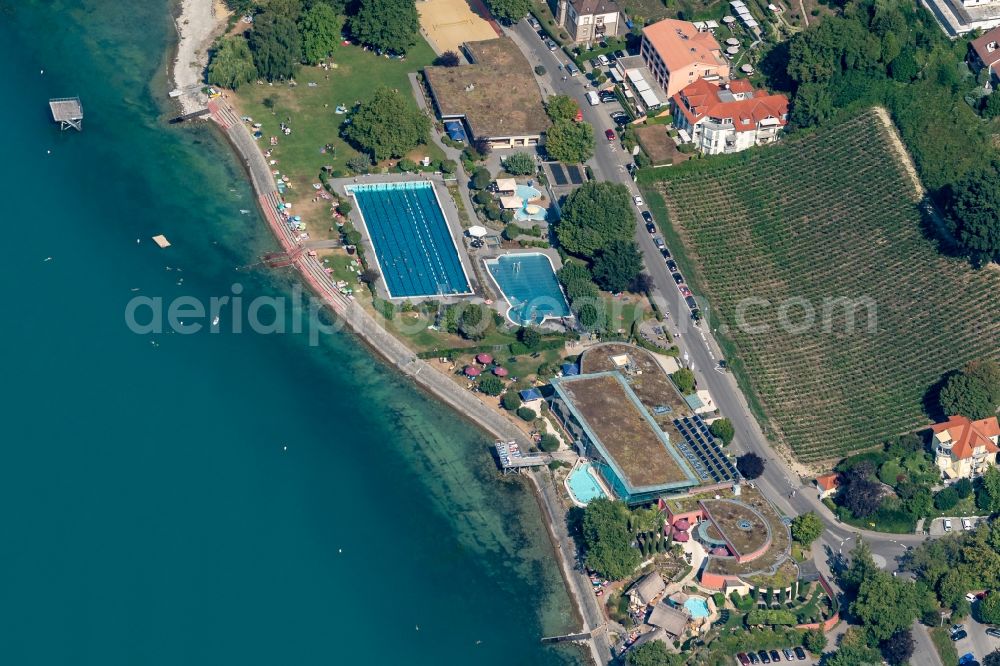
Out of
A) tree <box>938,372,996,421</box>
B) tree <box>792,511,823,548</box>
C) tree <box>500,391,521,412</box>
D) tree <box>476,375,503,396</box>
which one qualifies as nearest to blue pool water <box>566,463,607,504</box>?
tree <box>500,391,521,412</box>

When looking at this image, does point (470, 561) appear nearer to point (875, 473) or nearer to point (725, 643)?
point (725, 643)

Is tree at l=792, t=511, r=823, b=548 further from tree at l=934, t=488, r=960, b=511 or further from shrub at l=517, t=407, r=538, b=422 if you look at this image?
shrub at l=517, t=407, r=538, b=422

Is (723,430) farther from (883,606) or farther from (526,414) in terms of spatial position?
(883,606)

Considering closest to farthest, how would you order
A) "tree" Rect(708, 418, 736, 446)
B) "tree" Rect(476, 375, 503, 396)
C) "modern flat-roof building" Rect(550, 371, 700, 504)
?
"modern flat-roof building" Rect(550, 371, 700, 504), "tree" Rect(708, 418, 736, 446), "tree" Rect(476, 375, 503, 396)

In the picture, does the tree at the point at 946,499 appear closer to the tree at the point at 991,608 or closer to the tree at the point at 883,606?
the tree at the point at 991,608

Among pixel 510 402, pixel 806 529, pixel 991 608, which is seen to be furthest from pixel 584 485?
pixel 991 608

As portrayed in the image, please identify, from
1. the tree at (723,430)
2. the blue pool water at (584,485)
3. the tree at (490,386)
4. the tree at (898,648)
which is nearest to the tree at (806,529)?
the tree at (723,430)
